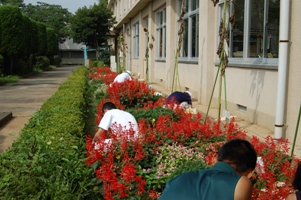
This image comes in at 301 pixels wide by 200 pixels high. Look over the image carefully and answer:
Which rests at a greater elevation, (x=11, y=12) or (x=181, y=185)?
(x=11, y=12)

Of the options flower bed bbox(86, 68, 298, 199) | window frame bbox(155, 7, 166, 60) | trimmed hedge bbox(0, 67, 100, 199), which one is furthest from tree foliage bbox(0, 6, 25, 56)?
trimmed hedge bbox(0, 67, 100, 199)

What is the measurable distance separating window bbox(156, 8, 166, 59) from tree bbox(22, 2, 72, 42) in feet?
188

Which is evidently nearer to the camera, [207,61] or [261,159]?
[261,159]

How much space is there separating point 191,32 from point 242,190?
40.1ft

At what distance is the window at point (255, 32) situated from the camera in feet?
26.4

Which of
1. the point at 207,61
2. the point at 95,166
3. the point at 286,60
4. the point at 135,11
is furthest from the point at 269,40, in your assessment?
the point at 135,11

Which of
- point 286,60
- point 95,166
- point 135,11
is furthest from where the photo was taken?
point 135,11

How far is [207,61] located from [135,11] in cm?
1498

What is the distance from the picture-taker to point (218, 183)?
2367mm

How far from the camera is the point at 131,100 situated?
34.7ft

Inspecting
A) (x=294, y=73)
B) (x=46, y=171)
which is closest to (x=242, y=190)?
(x=46, y=171)

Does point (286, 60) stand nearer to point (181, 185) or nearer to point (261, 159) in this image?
point (261, 159)

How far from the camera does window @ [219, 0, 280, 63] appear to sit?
8.05 metres

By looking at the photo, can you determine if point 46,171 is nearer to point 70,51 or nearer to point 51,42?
point 51,42
